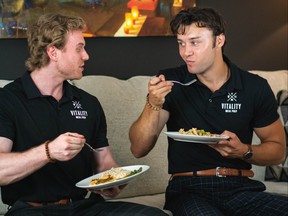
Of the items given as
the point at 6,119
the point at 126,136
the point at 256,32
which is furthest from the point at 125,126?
the point at 256,32

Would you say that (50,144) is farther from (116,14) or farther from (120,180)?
(116,14)

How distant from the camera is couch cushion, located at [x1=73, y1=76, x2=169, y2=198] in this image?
306 cm

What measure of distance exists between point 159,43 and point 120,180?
6.89 feet

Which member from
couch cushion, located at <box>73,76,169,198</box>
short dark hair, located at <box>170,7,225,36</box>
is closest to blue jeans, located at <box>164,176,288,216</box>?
couch cushion, located at <box>73,76,169,198</box>

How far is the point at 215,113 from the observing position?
8.47 ft

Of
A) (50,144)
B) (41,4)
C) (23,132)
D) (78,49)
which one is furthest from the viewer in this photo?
(41,4)

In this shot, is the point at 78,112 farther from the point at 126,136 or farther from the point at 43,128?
the point at 126,136

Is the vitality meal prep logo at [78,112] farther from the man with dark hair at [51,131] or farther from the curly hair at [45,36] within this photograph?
the curly hair at [45,36]

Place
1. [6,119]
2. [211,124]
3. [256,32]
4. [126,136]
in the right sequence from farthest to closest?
[256,32], [126,136], [211,124], [6,119]

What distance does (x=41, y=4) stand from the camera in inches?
135

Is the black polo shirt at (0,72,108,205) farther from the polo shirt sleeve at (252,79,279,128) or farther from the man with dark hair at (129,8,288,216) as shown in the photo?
the polo shirt sleeve at (252,79,279,128)

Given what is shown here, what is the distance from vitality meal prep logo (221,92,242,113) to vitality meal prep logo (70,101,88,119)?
61 centimetres

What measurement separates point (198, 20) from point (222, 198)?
2.59ft

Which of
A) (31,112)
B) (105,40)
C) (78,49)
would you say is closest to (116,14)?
(105,40)
